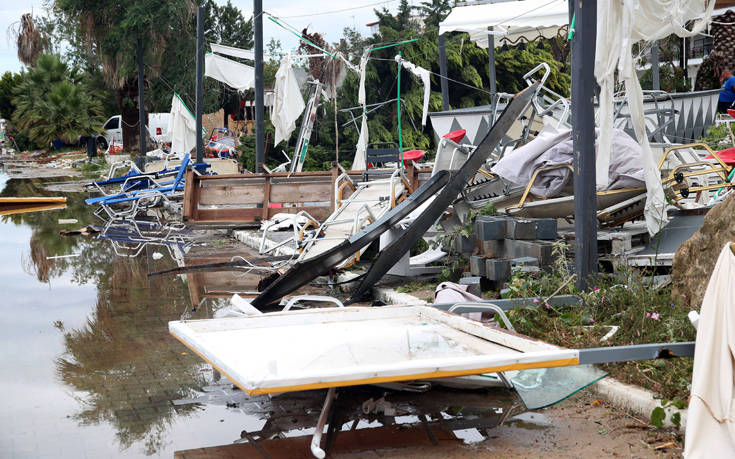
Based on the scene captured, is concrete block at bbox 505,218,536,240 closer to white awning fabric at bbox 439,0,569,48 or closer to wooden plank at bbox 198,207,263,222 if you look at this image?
wooden plank at bbox 198,207,263,222

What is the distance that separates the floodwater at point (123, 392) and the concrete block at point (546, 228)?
2685 millimetres

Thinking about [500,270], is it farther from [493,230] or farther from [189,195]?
[189,195]

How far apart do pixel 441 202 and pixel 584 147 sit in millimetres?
1711

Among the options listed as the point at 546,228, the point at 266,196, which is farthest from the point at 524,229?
the point at 266,196

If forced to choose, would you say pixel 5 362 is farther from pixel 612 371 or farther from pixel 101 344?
pixel 612 371

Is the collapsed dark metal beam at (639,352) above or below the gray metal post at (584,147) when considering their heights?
below

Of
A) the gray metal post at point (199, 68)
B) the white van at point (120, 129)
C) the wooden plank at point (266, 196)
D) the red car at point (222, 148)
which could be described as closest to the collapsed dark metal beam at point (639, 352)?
the wooden plank at point (266, 196)

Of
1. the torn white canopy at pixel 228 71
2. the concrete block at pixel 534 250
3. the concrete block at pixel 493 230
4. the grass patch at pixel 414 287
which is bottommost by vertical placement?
the grass patch at pixel 414 287

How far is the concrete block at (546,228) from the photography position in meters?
7.57

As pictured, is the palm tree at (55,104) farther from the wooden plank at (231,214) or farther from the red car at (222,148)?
the wooden plank at (231,214)

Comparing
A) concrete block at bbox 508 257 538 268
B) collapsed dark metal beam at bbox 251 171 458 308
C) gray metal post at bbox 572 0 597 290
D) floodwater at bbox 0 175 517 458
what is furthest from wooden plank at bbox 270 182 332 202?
gray metal post at bbox 572 0 597 290

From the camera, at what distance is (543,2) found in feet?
59.2

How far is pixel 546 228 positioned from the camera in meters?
7.59

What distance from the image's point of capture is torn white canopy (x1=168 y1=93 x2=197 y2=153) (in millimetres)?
25422
